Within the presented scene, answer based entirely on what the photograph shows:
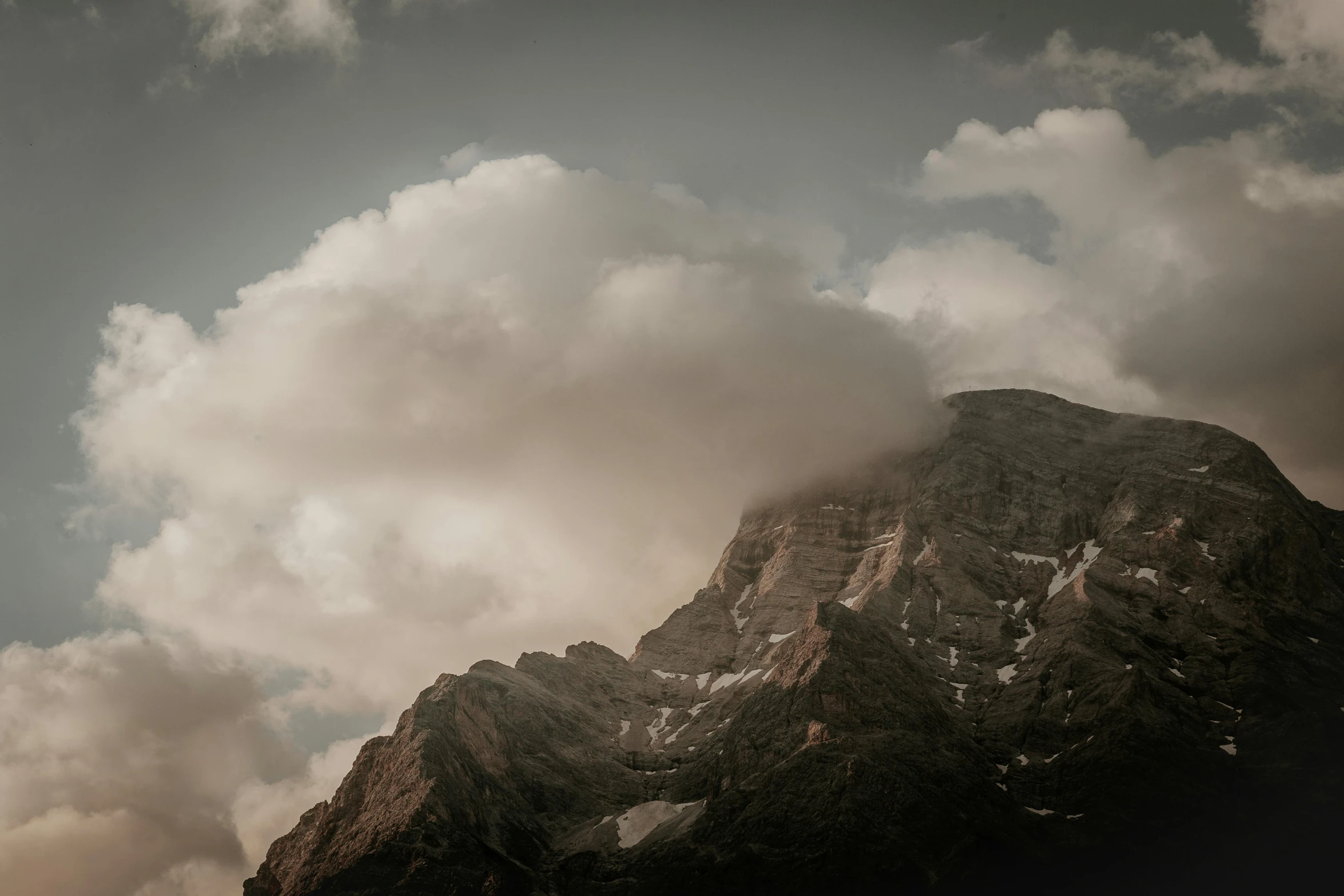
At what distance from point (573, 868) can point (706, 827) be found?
21551 mm

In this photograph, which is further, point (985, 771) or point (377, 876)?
point (985, 771)

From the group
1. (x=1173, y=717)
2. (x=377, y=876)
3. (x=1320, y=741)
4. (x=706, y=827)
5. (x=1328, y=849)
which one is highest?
(x=377, y=876)

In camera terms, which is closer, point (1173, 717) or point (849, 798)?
point (849, 798)

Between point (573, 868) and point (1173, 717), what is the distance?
99.8 meters

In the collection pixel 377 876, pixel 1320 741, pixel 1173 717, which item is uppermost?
pixel 377 876

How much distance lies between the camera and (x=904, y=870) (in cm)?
17625

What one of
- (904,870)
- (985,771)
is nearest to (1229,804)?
(985,771)

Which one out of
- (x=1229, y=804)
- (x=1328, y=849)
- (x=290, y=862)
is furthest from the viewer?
(x=290, y=862)

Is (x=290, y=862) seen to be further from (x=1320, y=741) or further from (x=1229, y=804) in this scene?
(x=1320, y=741)

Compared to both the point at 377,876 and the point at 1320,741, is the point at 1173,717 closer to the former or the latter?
the point at 1320,741

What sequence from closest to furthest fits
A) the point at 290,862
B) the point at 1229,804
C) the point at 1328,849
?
1. the point at 1328,849
2. the point at 1229,804
3. the point at 290,862

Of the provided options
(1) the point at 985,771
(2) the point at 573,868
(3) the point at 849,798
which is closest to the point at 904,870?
(3) the point at 849,798

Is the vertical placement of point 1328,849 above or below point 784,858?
below

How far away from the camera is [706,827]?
18900cm
